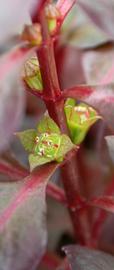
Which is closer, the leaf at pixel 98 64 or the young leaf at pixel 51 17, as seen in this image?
the young leaf at pixel 51 17

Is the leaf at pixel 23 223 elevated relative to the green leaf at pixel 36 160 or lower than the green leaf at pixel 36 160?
lower

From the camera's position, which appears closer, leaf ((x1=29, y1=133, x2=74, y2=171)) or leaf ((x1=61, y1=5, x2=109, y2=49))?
leaf ((x1=29, y1=133, x2=74, y2=171))

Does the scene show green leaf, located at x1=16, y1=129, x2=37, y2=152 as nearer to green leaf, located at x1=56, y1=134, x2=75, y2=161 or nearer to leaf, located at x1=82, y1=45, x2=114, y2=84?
green leaf, located at x1=56, y1=134, x2=75, y2=161

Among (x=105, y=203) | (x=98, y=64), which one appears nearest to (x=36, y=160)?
(x=105, y=203)

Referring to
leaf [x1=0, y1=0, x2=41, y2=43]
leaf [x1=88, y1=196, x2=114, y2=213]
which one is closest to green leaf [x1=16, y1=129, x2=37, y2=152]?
leaf [x1=88, y1=196, x2=114, y2=213]

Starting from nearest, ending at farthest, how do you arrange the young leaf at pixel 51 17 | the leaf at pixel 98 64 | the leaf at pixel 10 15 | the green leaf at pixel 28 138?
1. the leaf at pixel 10 15
2. the young leaf at pixel 51 17
3. the green leaf at pixel 28 138
4. the leaf at pixel 98 64

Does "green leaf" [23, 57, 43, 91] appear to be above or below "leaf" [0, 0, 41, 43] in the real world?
below

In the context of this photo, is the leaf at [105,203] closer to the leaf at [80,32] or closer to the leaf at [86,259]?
the leaf at [86,259]

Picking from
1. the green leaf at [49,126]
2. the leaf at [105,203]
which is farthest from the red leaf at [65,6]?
the leaf at [105,203]
